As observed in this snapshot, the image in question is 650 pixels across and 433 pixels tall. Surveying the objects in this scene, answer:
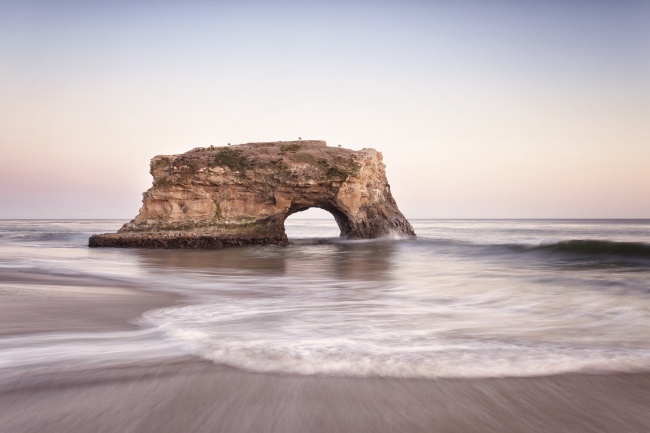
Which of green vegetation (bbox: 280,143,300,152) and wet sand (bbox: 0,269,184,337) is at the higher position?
green vegetation (bbox: 280,143,300,152)

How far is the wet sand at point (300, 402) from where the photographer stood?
8.39ft

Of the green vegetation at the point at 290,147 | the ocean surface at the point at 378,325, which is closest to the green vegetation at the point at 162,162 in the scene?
the green vegetation at the point at 290,147

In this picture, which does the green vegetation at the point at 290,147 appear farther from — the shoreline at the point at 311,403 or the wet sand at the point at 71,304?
the shoreline at the point at 311,403

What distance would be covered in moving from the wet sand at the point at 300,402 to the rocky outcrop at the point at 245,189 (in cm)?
2007

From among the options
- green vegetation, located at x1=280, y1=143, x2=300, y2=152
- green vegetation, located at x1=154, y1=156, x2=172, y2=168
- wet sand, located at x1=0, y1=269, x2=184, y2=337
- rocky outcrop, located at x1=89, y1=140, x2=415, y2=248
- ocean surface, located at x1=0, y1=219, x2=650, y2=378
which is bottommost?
ocean surface, located at x1=0, y1=219, x2=650, y2=378

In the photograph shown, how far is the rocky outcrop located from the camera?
78.5 feet

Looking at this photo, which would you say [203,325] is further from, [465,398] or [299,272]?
[299,272]

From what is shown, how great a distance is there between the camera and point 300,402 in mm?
2879

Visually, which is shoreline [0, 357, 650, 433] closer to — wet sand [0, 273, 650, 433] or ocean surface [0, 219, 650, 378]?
wet sand [0, 273, 650, 433]

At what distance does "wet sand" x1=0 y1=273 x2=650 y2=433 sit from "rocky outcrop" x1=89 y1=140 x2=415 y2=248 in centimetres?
2007

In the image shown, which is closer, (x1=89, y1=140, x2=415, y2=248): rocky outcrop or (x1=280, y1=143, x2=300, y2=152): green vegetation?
(x1=89, y1=140, x2=415, y2=248): rocky outcrop

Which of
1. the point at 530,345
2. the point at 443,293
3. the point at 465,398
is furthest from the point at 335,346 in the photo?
the point at 443,293

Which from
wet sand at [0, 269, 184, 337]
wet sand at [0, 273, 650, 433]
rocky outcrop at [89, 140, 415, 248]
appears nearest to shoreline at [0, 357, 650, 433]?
wet sand at [0, 273, 650, 433]

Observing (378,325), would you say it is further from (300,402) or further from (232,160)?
(232,160)
